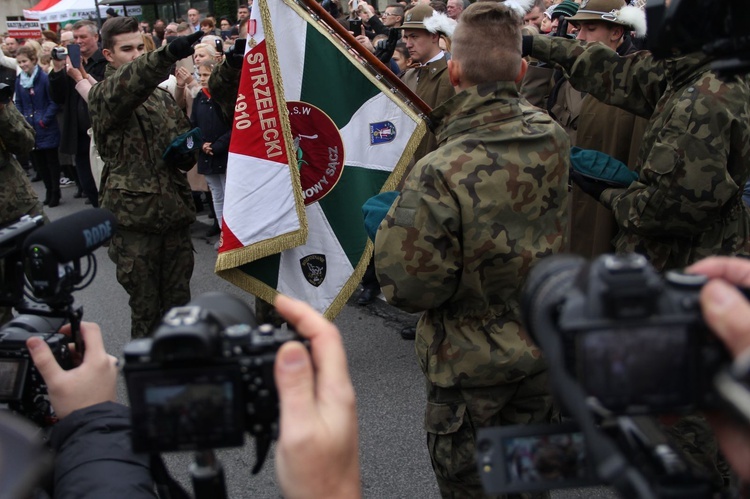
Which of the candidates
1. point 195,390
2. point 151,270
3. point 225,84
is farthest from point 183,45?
point 195,390

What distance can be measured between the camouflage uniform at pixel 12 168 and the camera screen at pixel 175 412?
148 inches

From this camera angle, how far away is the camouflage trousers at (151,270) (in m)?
3.96

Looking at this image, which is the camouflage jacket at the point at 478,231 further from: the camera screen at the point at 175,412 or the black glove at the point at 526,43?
the camera screen at the point at 175,412

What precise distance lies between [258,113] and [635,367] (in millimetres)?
3026

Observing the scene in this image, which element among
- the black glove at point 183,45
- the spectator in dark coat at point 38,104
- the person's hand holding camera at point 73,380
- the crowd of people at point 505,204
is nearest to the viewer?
the person's hand holding camera at point 73,380

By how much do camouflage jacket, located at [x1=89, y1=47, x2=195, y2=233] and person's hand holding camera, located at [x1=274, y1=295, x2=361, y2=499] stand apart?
10.3 ft

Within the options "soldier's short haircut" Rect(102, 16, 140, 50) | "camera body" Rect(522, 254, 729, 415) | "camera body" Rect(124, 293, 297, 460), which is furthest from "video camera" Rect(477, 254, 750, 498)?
"soldier's short haircut" Rect(102, 16, 140, 50)

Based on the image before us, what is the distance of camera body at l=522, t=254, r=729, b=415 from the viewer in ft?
2.62

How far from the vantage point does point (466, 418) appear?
7.47 ft

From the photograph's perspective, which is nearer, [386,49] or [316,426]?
[316,426]

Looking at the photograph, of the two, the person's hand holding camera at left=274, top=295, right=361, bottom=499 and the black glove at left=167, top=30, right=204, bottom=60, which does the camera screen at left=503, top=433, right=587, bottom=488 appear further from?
the black glove at left=167, top=30, right=204, bottom=60

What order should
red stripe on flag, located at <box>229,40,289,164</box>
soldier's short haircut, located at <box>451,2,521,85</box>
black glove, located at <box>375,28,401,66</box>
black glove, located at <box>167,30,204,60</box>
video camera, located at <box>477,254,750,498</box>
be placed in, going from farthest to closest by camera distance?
black glove, located at <box>375,28,401,66</box>, red stripe on flag, located at <box>229,40,289,164</box>, black glove, located at <box>167,30,204,60</box>, soldier's short haircut, located at <box>451,2,521,85</box>, video camera, located at <box>477,254,750,498</box>

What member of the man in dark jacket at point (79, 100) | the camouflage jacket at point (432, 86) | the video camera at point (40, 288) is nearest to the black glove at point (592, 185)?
the camouflage jacket at point (432, 86)

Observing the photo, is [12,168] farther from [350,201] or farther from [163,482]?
[163,482]
